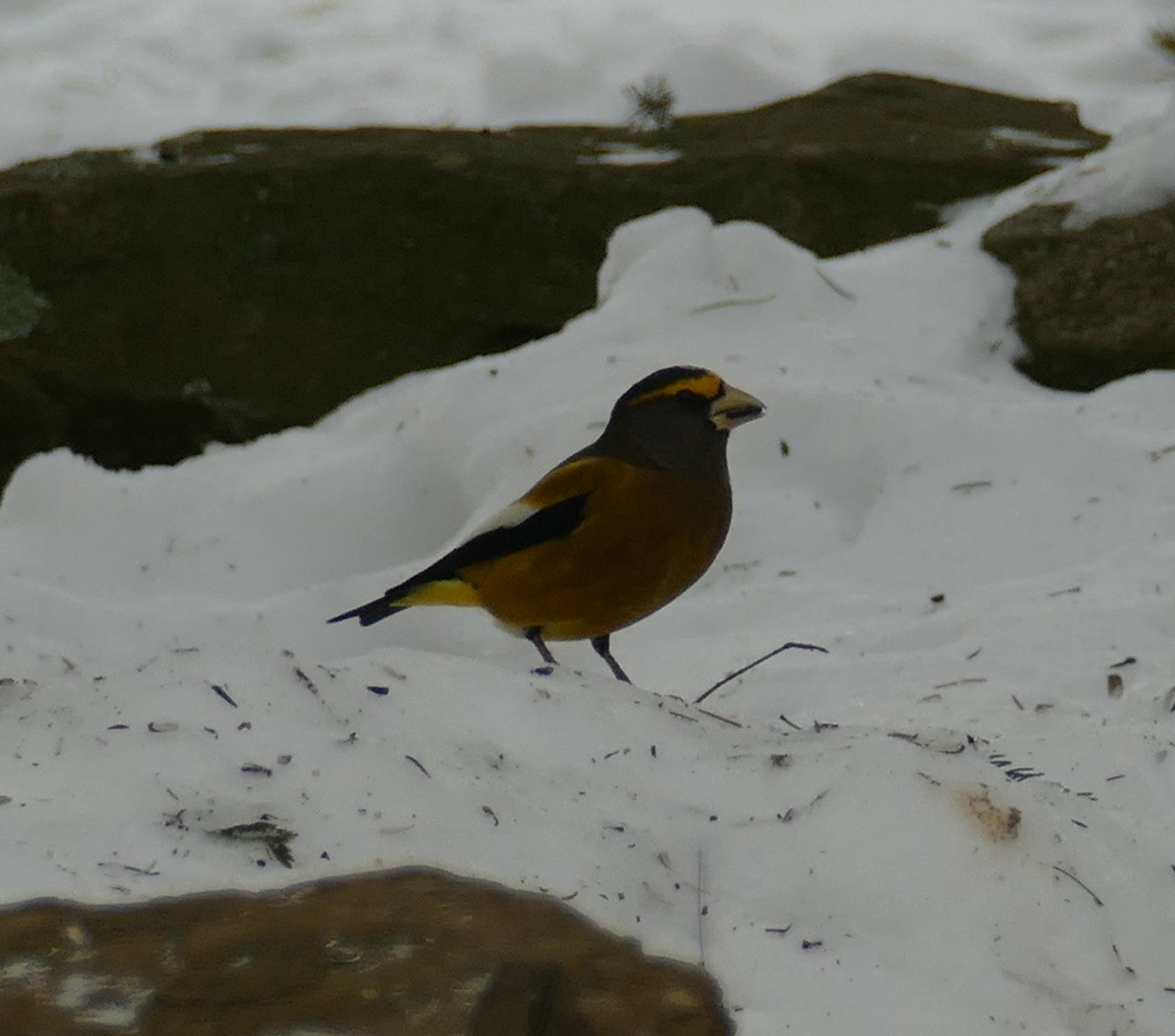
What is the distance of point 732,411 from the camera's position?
428cm

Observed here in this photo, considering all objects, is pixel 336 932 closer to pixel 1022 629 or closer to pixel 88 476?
pixel 1022 629

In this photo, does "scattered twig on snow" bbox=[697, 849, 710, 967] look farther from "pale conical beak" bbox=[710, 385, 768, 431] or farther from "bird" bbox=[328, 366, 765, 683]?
"pale conical beak" bbox=[710, 385, 768, 431]

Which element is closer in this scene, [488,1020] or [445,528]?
[488,1020]

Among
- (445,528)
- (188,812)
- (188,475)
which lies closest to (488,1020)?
(188,812)

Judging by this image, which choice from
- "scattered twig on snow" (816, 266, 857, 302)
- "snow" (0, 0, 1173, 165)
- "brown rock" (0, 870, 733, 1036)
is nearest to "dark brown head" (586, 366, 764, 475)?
"brown rock" (0, 870, 733, 1036)

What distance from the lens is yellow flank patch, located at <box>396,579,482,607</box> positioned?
444 cm

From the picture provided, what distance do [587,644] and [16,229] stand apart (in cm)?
437

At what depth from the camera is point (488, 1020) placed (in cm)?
171

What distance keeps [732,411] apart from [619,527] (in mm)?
532

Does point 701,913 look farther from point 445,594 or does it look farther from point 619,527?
point 445,594

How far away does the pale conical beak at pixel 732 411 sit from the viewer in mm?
4262

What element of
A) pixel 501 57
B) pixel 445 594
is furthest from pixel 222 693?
pixel 501 57

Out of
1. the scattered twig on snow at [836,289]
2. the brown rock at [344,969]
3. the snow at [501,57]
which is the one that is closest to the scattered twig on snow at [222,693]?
the brown rock at [344,969]

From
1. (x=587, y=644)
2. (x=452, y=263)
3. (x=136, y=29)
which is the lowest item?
(x=587, y=644)
